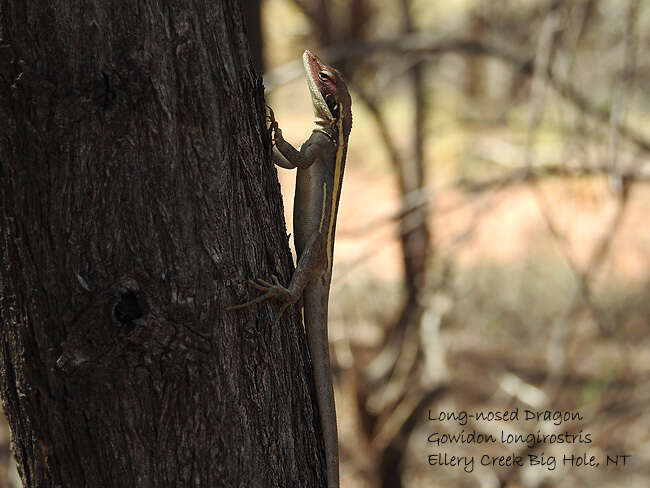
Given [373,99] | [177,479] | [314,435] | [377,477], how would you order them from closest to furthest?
[177,479] → [314,435] → [377,477] → [373,99]

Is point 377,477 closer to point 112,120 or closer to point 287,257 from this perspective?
point 287,257

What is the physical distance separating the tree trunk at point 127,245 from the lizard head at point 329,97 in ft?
3.53

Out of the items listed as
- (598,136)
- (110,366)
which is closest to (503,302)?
(598,136)

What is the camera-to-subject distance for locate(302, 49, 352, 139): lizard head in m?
2.66

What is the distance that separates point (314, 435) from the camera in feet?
6.01

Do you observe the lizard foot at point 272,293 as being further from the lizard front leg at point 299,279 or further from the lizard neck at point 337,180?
the lizard neck at point 337,180

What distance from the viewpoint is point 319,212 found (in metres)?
2.42

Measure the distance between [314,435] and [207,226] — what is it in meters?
0.66

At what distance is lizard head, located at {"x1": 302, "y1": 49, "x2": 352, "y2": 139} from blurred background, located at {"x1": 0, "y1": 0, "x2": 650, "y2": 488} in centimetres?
134

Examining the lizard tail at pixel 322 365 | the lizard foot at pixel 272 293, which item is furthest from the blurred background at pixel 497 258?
the lizard foot at pixel 272 293

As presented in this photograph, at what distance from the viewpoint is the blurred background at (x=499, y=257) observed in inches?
169

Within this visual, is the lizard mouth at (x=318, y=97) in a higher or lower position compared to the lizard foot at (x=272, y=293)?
higher

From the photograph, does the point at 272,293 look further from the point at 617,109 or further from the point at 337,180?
the point at 617,109

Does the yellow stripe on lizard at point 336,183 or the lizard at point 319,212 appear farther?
the yellow stripe on lizard at point 336,183
